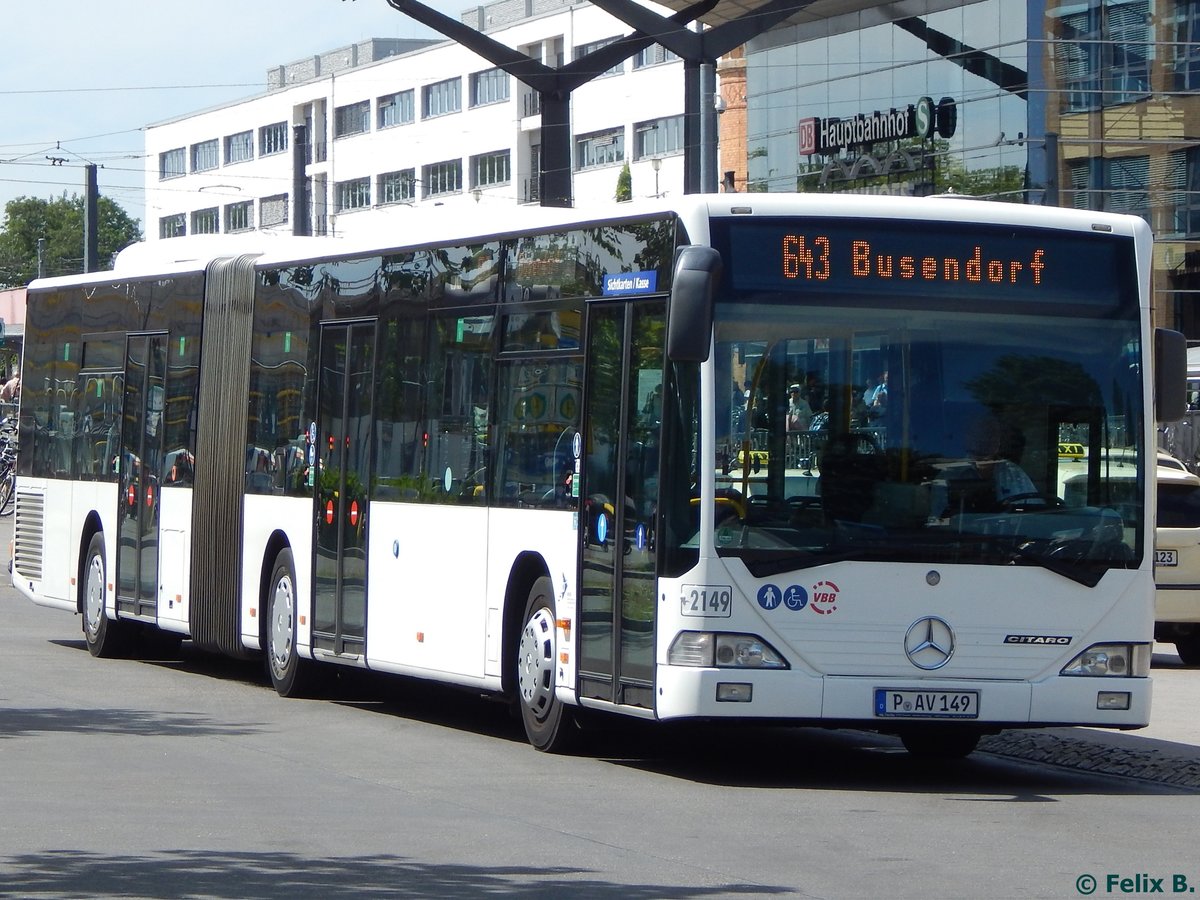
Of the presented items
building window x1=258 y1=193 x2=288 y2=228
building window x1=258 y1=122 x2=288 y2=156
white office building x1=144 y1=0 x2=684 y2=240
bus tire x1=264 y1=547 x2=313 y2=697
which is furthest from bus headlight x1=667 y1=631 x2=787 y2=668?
building window x1=258 y1=122 x2=288 y2=156

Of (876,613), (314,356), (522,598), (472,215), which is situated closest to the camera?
(876,613)

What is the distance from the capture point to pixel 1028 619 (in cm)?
1156

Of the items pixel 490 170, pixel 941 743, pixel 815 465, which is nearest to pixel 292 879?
pixel 815 465

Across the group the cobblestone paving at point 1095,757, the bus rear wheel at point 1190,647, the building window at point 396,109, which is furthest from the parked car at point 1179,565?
the building window at point 396,109

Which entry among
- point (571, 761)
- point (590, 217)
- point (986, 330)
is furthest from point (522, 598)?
point (986, 330)

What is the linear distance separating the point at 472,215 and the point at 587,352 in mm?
2332

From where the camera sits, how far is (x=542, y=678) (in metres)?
12.6

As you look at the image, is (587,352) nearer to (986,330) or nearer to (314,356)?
(986,330)

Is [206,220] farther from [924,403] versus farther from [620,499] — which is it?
[924,403]

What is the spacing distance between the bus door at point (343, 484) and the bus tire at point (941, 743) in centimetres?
366

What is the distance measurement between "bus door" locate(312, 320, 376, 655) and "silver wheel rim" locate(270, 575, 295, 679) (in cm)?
48

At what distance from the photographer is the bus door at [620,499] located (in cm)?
1148

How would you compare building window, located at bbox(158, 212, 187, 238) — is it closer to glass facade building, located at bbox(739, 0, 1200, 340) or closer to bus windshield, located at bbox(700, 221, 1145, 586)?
glass facade building, located at bbox(739, 0, 1200, 340)

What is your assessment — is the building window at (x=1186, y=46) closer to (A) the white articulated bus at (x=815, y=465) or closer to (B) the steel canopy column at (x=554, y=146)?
(B) the steel canopy column at (x=554, y=146)
